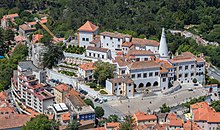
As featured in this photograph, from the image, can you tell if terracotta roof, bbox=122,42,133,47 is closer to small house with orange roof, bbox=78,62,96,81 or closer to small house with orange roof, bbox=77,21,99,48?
small house with orange roof, bbox=77,21,99,48

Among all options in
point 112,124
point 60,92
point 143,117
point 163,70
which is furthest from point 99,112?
point 163,70

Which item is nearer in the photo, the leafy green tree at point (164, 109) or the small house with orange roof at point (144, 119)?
the small house with orange roof at point (144, 119)

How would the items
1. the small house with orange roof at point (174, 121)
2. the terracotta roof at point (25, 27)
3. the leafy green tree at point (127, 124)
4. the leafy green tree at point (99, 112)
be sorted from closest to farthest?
1. the leafy green tree at point (127, 124)
2. the small house with orange roof at point (174, 121)
3. the leafy green tree at point (99, 112)
4. the terracotta roof at point (25, 27)

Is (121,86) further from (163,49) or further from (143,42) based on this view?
(143,42)

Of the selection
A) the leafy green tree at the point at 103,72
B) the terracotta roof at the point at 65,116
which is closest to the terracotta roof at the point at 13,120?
the terracotta roof at the point at 65,116

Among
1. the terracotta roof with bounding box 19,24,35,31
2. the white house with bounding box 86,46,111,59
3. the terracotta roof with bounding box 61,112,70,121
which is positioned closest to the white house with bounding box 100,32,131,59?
the white house with bounding box 86,46,111,59

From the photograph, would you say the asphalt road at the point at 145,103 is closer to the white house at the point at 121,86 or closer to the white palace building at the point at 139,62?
the white house at the point at 121,86
